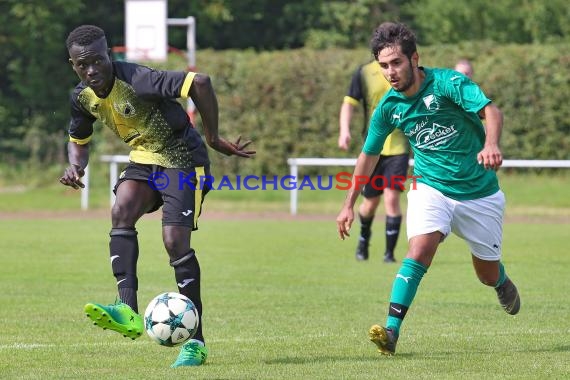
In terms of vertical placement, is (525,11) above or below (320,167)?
above

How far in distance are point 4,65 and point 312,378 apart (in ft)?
98.0

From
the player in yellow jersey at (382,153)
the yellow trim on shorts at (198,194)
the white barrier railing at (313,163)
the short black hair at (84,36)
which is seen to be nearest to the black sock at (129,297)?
the yellow trim on shorts at (198,194)

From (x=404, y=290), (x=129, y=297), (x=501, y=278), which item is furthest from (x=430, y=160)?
(x=129, y=297)

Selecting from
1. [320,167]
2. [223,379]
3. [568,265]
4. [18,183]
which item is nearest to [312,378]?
[223,379]

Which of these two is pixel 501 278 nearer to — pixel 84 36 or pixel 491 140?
pixel 491 140

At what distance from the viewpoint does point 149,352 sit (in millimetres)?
7984

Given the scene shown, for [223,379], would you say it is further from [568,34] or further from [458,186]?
[568,34]

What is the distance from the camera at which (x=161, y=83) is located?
24.3 ft

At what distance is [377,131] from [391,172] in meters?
6.00

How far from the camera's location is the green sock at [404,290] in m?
7.66

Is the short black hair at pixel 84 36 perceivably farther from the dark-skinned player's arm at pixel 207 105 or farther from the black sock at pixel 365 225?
the black sock at pixel 365 225

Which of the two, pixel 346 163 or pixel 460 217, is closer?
pixel 460 217

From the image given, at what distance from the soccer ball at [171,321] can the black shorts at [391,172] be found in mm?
6890

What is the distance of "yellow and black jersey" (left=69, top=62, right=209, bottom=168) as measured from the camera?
745 cm
